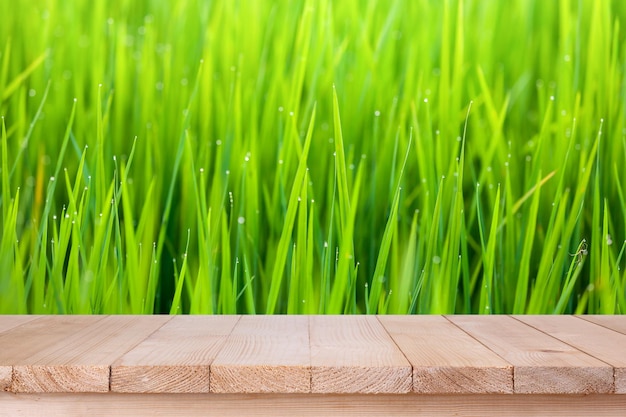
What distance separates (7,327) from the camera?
1.43m

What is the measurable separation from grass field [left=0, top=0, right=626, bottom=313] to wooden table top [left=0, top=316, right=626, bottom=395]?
1.50 feet

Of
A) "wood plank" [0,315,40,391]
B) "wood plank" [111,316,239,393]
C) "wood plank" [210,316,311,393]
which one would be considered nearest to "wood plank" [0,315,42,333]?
"wood plank" [0,315,40,391]

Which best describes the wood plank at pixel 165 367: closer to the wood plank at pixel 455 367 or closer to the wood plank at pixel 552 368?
the wood plank at pixel 455 367

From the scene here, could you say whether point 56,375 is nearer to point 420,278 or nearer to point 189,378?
point 189,378

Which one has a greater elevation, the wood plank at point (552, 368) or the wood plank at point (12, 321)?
the wood plank at point (552, 368)

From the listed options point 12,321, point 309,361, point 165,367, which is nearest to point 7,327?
point 12,321

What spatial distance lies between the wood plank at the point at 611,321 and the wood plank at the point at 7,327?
1095 millimetres

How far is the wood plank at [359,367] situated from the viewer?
102 cm

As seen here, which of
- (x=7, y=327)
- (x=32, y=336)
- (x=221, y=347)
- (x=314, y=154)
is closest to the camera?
(x=221, y=347)

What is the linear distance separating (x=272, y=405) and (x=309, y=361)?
0.27 feet

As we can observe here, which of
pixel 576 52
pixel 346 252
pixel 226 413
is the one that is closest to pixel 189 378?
pixel 226 413

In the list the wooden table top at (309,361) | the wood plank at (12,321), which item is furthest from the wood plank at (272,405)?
the wood plank at (12,321)

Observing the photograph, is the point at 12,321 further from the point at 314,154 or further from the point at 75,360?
the point at 314,154

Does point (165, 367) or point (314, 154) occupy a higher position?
point (314, 154)
